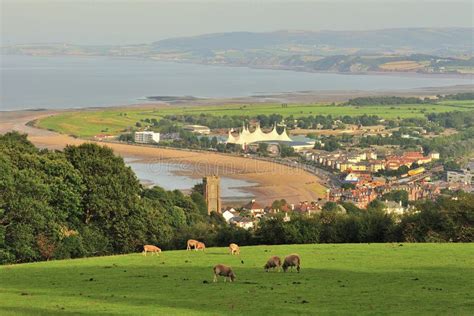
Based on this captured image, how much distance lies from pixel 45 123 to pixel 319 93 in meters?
68.2

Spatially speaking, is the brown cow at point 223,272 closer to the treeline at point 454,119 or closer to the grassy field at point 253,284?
the grassy field at point 253,284

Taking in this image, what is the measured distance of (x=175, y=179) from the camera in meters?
59.6

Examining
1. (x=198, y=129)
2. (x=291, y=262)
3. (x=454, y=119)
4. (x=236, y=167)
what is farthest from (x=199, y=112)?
(x=291, y=262)

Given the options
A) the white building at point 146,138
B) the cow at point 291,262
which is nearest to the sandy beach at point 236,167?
the white building at point 146,138

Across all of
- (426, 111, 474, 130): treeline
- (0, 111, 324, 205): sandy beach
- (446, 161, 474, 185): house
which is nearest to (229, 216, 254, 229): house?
(0, 111, 324, 205): sandy beach

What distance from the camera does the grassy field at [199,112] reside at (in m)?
91.3

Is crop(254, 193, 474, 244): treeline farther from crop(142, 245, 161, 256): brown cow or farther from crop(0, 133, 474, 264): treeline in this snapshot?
crop(142, 245, 161, 256): brown cow

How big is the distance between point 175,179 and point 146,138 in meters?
24.2

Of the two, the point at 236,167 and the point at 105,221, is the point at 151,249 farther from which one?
the point at 236,167

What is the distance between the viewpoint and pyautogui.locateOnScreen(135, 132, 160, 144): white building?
271 ft

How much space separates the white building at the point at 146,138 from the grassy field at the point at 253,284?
62.3 metres

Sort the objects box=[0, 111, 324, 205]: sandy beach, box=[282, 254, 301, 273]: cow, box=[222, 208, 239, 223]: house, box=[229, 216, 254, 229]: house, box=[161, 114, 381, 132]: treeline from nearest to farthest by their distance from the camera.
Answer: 1. box=[282, 254, 301, 273]: cow
2. box=[229, 216, 254, 229]: house
3. box=[222, 208, 239, 223]: house
4. box=[0, 111, 324, 205]: sandy beach
5. box=[161, 114, 381, 132]: treeline

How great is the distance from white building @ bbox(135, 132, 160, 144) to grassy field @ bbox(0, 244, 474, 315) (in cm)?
6229

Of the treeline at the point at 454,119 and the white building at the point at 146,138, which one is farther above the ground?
the white building at the point at 146,138
